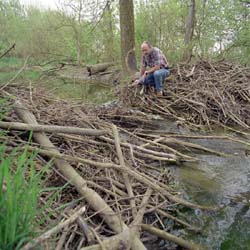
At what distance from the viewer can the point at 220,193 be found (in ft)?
11.4

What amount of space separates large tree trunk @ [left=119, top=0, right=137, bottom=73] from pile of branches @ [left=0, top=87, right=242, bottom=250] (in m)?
6.08

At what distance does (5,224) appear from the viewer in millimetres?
1698

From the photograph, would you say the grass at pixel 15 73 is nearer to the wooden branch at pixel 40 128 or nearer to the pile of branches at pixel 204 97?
the wooden branch at pixel 40 128

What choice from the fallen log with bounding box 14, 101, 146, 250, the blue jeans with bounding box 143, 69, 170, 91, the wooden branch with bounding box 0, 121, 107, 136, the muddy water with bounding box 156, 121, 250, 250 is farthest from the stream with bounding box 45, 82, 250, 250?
the blue jeans with bounding box 143, 69, 170, 91

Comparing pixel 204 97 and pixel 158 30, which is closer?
pixel 204 97

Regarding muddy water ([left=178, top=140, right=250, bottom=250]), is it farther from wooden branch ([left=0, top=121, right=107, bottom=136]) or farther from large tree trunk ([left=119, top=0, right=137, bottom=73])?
large tree trunk ([left=119, top=0, right=137, bottom=73])

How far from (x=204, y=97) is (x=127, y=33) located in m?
4.31

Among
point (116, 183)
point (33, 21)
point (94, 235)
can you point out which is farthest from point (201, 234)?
point (33, 21)

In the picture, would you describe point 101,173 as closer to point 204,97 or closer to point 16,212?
point 16,212

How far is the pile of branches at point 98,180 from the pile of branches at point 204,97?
2.38 metres

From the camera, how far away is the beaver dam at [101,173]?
2.17m

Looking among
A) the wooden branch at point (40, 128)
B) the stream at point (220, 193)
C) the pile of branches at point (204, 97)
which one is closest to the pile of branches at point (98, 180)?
the wooden branch at point (40, 128)

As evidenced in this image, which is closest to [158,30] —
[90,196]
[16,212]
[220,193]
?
[220,193]

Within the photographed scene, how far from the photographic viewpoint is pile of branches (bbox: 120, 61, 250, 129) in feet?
21.7
